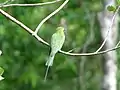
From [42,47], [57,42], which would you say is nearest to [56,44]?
[57,42]

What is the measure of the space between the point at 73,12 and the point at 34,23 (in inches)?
16.2

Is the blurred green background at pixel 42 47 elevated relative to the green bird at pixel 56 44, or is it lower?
lower

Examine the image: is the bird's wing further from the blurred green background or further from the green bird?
the blurred green background

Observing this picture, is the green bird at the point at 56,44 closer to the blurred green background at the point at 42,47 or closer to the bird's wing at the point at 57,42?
the bird's wing at the point at 57,42

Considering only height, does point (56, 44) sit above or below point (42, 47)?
above

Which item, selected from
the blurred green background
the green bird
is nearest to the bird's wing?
the green bird

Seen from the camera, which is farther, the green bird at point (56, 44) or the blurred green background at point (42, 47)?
the blurred green background at point (42, 47)

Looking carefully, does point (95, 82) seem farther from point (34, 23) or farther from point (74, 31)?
point (34, 23)

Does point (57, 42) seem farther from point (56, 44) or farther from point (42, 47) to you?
point (42, 47)

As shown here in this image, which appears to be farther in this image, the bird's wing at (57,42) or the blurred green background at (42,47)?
the blurred green background at (42,47)

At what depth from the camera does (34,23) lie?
507cm

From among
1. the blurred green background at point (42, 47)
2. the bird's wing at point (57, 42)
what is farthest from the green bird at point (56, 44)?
the blurred green background at point (42, 47)

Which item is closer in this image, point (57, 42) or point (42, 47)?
point (57, 42)

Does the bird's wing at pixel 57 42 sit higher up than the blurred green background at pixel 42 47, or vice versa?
the bird's wing at pixel 57 42
